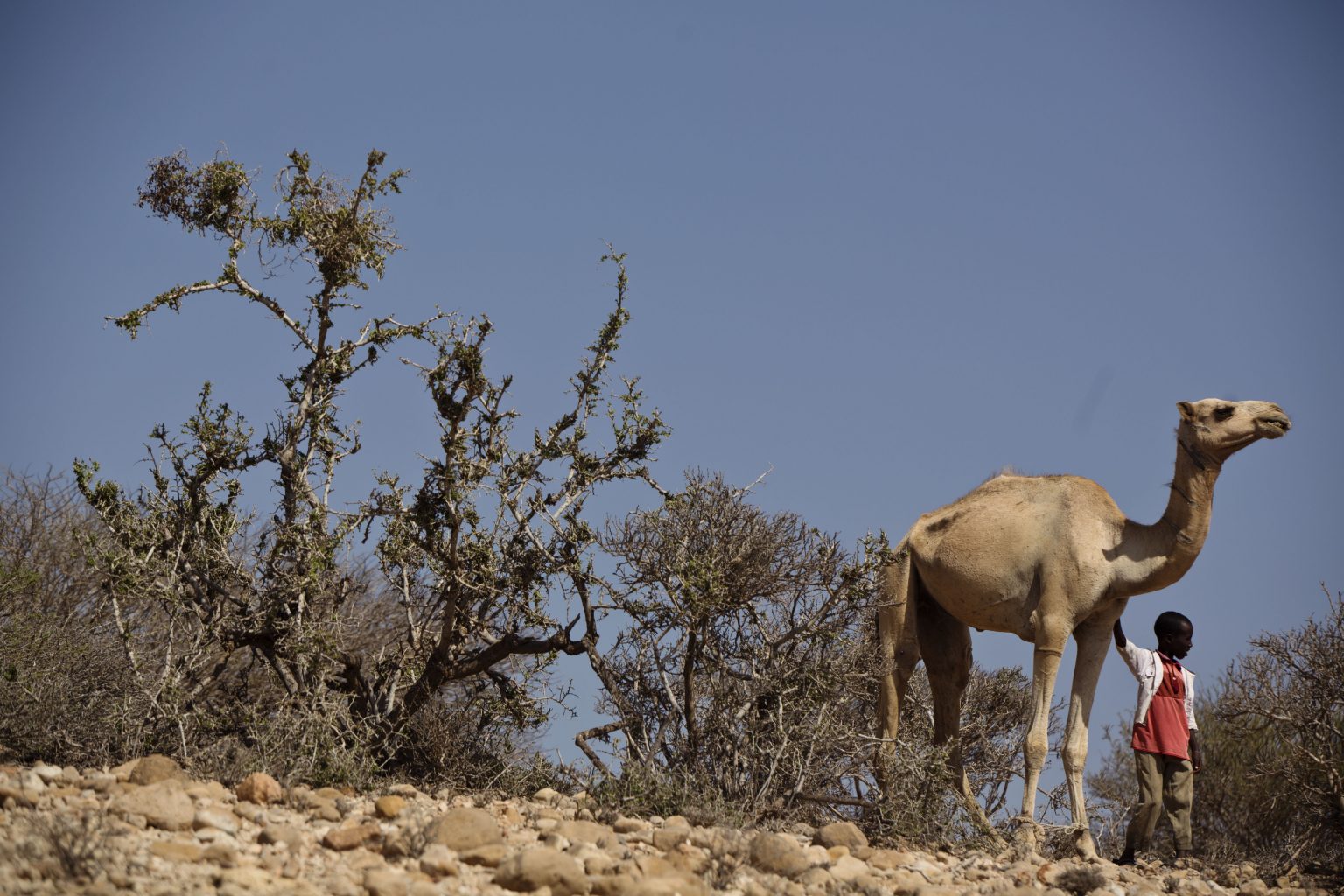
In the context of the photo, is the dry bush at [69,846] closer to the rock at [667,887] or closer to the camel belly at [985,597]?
the rock at [667,887]

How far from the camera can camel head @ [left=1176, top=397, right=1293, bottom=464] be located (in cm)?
949

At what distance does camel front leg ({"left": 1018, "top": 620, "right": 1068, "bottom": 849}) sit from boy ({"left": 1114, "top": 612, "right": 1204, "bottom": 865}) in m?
0.72

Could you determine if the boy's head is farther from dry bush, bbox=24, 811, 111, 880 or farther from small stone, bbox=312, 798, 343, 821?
dry bush, bbox=24, 811, 111, 880

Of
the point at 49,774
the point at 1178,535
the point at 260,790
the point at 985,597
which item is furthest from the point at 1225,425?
the point at 49,774

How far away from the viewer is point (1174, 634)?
10055mm

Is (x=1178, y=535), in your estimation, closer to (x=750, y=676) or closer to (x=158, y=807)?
(x=750, y=676)

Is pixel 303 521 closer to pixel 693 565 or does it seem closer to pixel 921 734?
pixel 693 565

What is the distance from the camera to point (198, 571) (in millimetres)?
9406

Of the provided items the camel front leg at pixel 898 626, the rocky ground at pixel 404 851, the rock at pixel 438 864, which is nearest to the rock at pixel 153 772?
the rocky ground at pixel 404 851

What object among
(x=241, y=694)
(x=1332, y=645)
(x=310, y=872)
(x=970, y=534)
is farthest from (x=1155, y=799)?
(x=241, y=694)

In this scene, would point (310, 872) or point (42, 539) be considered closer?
point (310, 872)

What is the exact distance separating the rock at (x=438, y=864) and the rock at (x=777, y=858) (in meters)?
1.65

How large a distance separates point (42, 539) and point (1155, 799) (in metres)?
13.8

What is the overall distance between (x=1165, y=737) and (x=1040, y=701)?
104 cm
